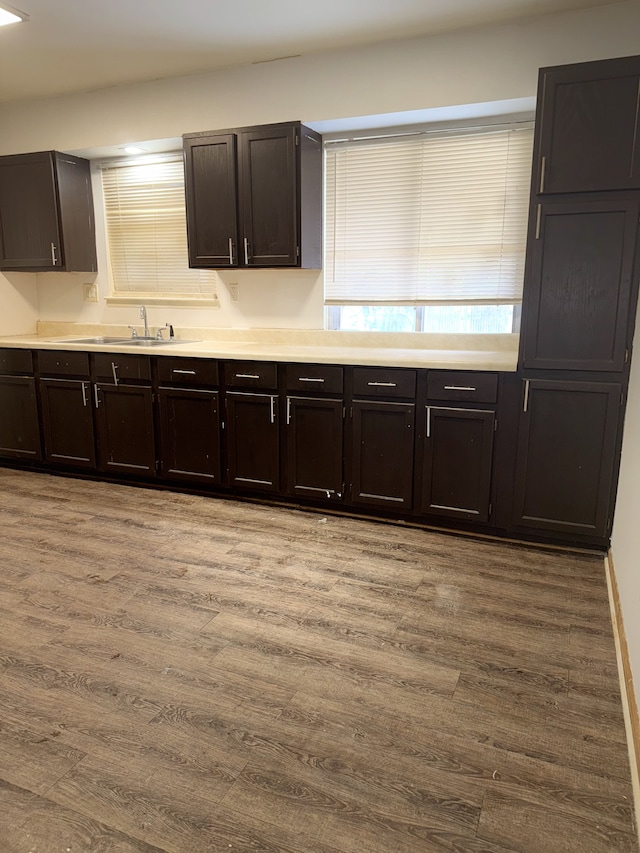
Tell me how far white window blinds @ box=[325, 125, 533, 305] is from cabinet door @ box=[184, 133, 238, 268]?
0.63 meters

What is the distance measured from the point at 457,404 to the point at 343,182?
Result: 168 cm

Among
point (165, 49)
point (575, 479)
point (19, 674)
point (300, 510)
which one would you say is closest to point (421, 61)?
point (165, 49)

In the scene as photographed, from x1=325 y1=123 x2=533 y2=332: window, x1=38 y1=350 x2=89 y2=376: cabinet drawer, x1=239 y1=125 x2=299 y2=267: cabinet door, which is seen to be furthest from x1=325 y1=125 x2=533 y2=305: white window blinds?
x1=38 y1=350 x2=89 y2=376: cabinet drawer

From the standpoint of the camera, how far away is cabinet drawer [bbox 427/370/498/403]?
3012mm

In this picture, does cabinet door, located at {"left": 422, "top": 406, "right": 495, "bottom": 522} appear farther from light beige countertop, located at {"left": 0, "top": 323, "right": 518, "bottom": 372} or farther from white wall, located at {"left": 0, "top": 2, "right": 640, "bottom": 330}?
white wall, located at {"left": 0, "top": 2, "right": 640, "bottom": 330}

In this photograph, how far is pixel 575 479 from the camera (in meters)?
2.94

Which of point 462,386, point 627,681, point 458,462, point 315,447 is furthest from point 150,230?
point 627,681

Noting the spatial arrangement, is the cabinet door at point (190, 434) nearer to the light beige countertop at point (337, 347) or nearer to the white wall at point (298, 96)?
the light beige countertop at point (337, 347)

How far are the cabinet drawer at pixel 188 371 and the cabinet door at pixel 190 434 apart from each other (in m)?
0.06

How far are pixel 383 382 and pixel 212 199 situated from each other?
62.8 inches

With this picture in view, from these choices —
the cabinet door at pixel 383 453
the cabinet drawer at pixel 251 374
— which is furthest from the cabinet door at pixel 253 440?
the cabinet door at pixel 383 453

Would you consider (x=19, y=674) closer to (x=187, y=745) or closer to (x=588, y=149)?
(x=187, y=745)

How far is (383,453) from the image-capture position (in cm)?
330

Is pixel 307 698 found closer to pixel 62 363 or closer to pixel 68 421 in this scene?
pixel 68 421
